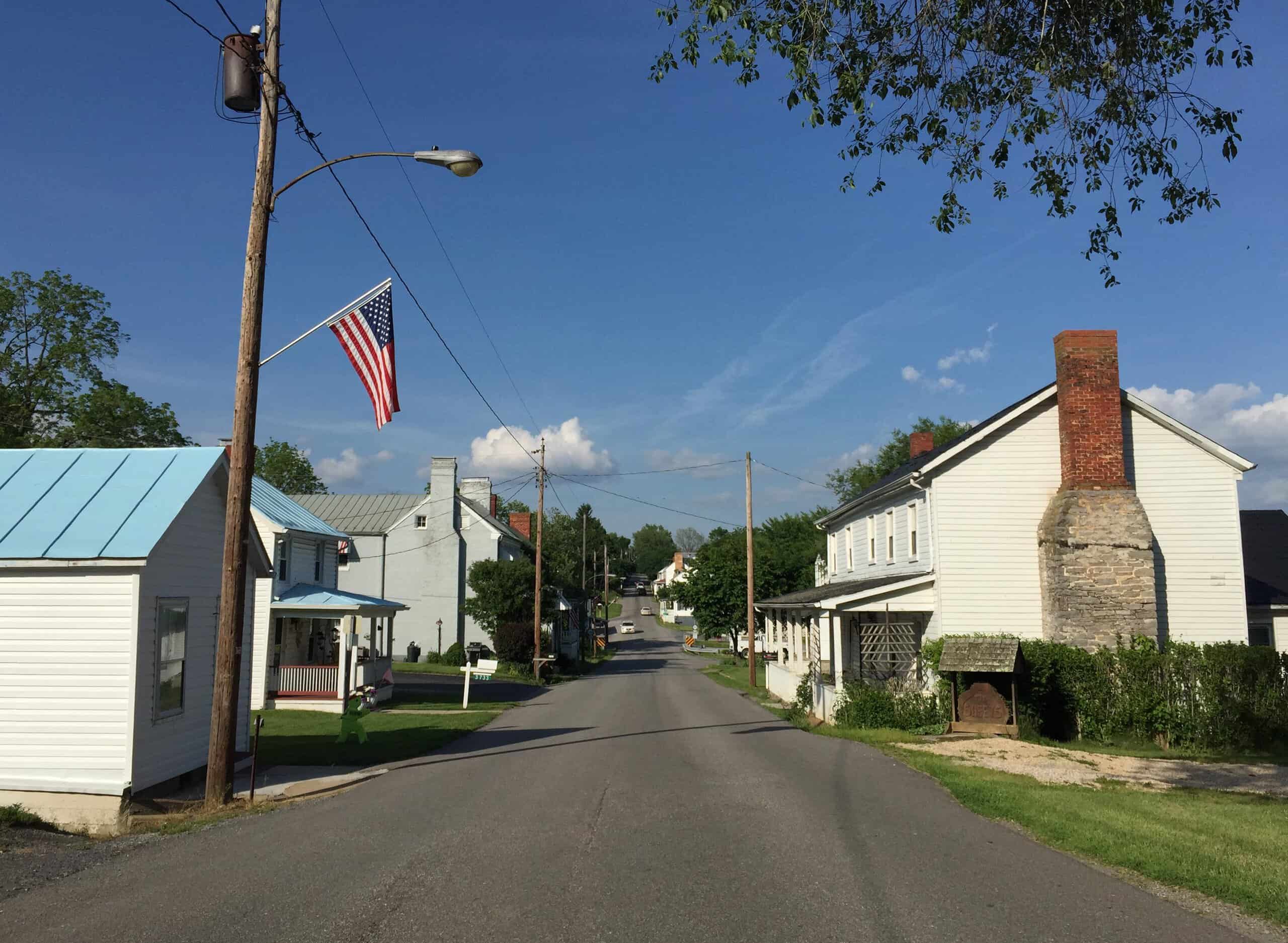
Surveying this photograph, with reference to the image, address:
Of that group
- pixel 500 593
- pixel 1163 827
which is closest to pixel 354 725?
pixel 1163 827

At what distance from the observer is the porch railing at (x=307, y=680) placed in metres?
29.1

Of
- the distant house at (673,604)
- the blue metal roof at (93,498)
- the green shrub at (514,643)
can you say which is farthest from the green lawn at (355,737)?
the distant house at (673,604)

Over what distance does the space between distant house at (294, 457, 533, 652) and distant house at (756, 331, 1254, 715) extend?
29663mm

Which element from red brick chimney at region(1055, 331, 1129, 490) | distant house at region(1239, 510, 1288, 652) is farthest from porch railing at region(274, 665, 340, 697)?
distant house at region(1239, 510, 1288, 652)

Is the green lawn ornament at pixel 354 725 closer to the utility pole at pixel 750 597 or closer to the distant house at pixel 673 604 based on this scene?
the utility pole at pixel 750 597

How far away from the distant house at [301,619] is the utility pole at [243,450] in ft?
50.8

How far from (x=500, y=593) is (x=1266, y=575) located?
30888 millimetres

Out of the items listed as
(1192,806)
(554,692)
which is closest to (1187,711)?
(1192,806)

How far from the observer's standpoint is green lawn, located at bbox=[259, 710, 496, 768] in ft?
55.9

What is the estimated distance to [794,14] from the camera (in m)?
9.60

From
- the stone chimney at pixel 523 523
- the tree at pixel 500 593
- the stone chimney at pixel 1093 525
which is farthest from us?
the stone chimney at pixel 523 523

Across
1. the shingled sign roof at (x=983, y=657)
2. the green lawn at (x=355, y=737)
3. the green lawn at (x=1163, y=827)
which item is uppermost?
the shingled sign roof at (x=983, y=657)

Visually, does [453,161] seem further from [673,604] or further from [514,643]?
[673,604]

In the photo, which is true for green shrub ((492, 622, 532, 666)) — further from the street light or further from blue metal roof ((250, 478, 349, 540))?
the street light
